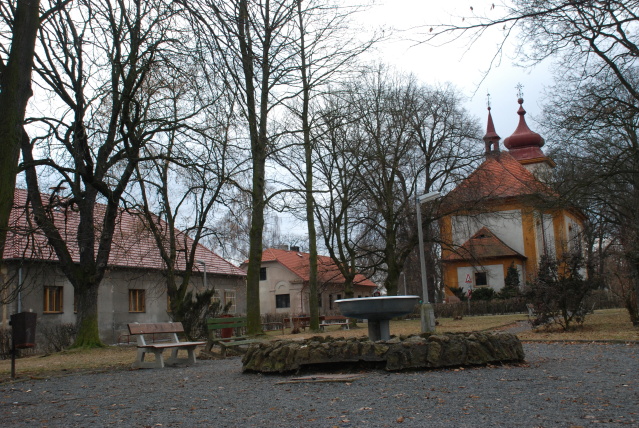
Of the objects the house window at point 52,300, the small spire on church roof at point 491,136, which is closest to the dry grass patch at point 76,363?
the house window at point 52,300

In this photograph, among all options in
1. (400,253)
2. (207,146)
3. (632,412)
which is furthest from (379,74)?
(632,412)

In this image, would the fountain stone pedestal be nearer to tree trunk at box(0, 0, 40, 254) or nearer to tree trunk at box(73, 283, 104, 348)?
tree trunk at box(0, 0, 40, 254)

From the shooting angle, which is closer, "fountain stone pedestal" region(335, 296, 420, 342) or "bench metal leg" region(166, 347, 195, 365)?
"fountain stone pedestal" region(335, 296, 420, 342)

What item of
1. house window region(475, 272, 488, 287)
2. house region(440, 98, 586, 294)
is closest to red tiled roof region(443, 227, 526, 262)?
house region(440, 98, 586, 294)

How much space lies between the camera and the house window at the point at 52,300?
26.6 m

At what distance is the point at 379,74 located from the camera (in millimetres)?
30328

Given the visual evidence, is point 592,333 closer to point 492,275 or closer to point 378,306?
point 378,306

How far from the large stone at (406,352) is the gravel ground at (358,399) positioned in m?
0.24

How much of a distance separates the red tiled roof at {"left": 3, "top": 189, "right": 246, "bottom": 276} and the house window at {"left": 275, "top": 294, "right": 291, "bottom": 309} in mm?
17790

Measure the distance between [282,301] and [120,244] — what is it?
38044 millimetres

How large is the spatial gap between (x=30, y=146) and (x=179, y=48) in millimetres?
10063

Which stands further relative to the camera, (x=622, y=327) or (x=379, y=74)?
(x=379, y=74)

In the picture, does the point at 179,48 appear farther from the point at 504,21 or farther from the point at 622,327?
the point at 622,327

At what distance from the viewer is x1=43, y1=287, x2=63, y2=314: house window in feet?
87.4
